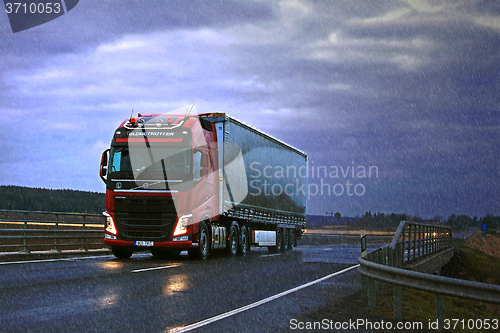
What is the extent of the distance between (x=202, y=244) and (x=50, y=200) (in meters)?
118

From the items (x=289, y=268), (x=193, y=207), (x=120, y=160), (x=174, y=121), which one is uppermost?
(x=174, y=121)

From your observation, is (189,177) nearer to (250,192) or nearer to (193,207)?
(193,207)

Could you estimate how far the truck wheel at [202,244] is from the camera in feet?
57.7

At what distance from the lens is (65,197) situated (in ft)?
438

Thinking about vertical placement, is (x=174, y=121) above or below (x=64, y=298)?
above

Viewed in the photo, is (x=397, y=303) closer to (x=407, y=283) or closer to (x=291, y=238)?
(x=407, y=283)

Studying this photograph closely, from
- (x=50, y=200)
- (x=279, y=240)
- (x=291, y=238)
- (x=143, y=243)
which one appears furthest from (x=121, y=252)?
(x=50, y=200)

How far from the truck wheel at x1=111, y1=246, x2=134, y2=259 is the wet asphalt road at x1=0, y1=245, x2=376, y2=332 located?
2.43 meters

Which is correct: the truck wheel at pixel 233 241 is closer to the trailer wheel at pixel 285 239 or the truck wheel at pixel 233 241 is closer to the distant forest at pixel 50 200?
the trailer wheel at pixel 285 239

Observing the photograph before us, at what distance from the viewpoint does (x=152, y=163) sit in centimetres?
1680

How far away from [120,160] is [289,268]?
6074 millimetres

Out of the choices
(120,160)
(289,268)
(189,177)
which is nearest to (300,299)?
(289,268)

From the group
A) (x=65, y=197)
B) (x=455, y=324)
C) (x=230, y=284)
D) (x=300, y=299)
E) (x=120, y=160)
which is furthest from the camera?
(x=65, y=197)

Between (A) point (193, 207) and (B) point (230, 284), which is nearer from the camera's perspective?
(B) point (230, 284)
